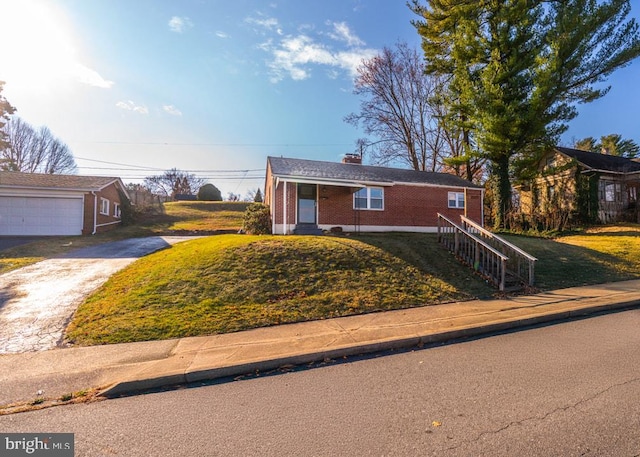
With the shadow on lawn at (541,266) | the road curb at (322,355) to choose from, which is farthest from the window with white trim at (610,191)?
the road curb at (322,355)

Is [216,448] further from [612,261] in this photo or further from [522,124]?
[522,124]

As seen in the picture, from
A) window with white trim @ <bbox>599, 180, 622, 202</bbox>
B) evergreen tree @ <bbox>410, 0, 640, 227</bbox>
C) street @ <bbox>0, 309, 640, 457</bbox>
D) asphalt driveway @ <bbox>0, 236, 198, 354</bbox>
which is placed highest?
evergreen tree @ <bbox>410, 0, 640, 227</bbox>

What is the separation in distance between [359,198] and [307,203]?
9.82 ft

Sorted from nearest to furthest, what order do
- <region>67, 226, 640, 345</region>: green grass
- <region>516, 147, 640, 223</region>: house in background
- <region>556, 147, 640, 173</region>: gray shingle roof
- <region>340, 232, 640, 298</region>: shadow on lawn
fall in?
<region>67, 226, 640, 345</region>: green grass < <region>340, 232, 640, 298</region>: shadow on lawn < <region>516, 147, 640, 223</region>: house in background < <region>556, 147, 640, 173</region>: gray shingle roof

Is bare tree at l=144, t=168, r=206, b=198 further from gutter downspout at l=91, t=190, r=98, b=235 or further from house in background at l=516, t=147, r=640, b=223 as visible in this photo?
house in background at l=516, t=147, r=640, b=223

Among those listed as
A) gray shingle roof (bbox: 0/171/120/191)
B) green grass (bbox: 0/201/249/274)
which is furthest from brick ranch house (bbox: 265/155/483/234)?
gray shingle roof (bbox: 0/171/120/191)

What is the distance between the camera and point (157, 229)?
2425 cm

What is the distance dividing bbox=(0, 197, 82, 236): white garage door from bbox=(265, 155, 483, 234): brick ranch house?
Answer: 12.9m

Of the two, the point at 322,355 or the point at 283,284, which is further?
the point at 283,284

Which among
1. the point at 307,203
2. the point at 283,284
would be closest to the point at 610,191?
the point at 307,203

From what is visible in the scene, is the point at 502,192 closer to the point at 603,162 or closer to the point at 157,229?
the point at 603,162

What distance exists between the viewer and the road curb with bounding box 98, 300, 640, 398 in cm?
374

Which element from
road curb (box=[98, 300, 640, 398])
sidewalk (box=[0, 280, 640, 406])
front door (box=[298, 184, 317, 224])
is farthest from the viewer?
front door (box=[298, 184, 317, 224])

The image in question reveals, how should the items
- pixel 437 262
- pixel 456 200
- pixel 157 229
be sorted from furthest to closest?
pixel 157 229 → pixel 456 200 → pixel 437 262
